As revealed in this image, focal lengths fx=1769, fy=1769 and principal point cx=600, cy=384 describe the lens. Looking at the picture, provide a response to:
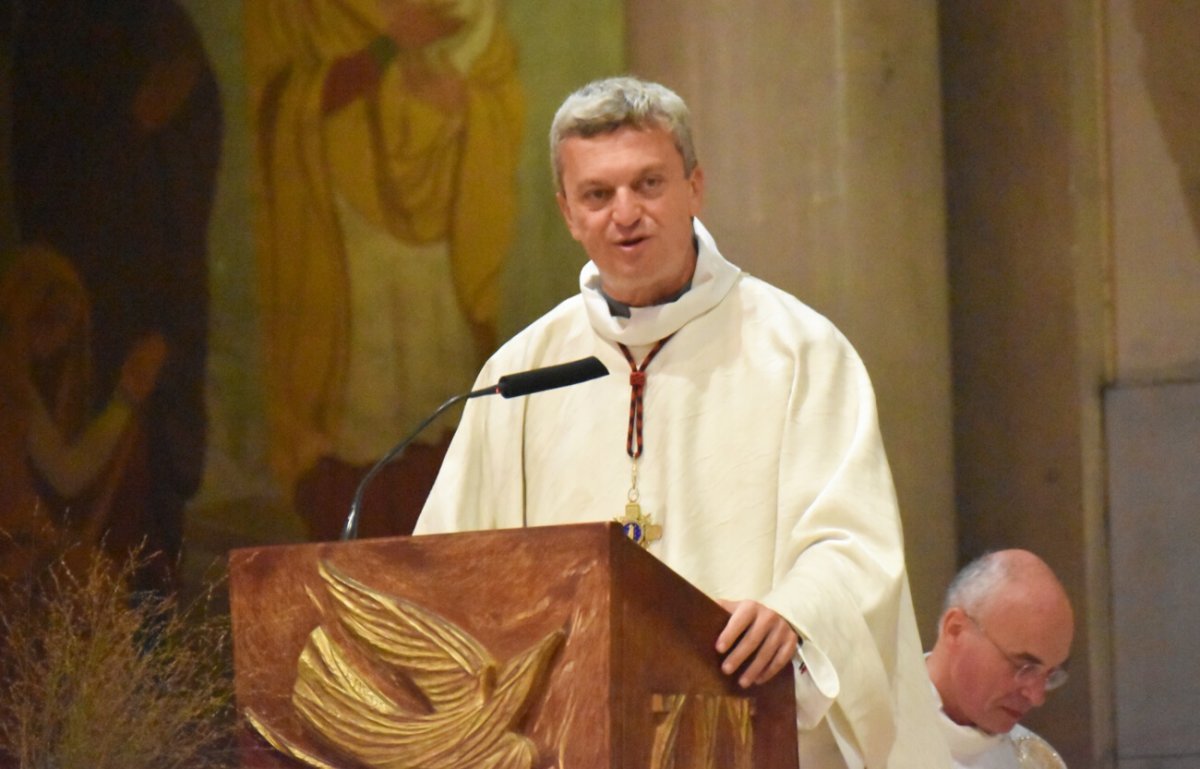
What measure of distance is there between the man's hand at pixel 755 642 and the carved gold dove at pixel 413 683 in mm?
344

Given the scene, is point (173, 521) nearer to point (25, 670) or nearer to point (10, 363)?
point (10, 363)

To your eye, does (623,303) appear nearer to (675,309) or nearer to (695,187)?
(675,309)

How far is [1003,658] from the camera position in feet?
15.1

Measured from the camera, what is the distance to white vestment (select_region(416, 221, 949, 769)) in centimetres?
295

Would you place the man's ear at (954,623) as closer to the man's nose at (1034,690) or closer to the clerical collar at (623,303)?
the man's nose at (1034,690)

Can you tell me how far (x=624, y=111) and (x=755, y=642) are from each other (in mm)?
1093

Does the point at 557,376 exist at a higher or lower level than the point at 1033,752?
higher

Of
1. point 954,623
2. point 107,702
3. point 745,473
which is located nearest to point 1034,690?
point 954,623

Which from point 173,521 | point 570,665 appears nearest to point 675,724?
point 570,665

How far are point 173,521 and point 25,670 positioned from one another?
160 inches

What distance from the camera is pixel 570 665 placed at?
A: 7.71 feet

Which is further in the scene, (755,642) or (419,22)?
(419,22)

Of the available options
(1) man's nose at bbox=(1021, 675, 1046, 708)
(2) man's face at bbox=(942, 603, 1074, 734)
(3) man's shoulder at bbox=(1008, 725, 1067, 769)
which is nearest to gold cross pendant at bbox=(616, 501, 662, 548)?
(2) man's face at bbox=(942, 603, 1074, 734)

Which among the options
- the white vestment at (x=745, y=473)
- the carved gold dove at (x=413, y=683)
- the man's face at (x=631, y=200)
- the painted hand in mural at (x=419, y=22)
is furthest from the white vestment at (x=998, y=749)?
the painted hand in mural at (x=419, y=22)
